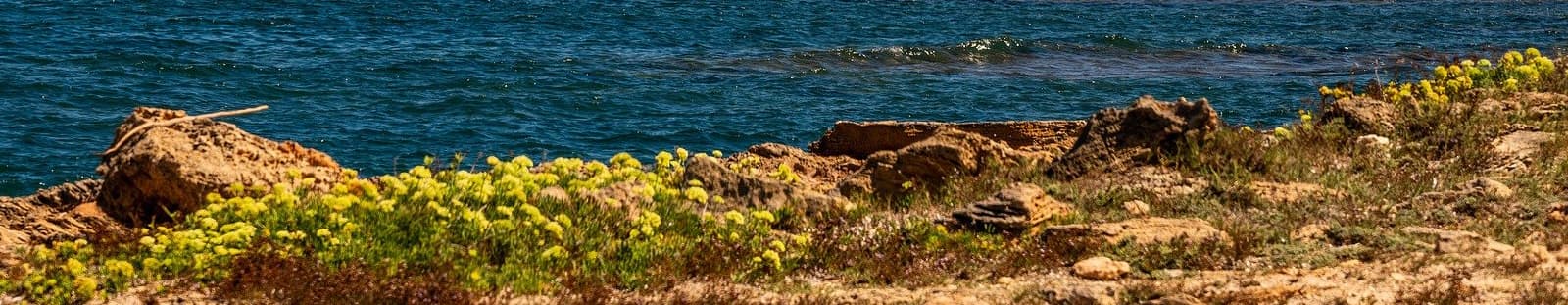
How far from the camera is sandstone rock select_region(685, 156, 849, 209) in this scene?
Answer: 8.81m

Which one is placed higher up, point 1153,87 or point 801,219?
point 801,219

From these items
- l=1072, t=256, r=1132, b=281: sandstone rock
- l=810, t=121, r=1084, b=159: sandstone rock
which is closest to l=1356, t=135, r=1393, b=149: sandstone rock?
l=810, t=121, r=1084, b=159: sandstone rock

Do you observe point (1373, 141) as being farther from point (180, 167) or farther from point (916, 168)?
point (180, 167)

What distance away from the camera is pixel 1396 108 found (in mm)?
11000

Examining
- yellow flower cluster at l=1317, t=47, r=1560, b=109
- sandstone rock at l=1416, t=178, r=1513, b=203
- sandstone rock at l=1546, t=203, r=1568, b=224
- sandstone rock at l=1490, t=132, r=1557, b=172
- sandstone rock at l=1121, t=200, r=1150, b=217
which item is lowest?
yellow flower cluster at l=1317, t=47, r=1560, b=109

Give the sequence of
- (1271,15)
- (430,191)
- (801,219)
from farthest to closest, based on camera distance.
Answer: (1271,15), (801,219), (430,191)

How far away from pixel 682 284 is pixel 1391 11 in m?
32.3

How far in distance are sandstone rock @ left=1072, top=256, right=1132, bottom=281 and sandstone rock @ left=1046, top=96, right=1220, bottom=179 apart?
7.06 ft

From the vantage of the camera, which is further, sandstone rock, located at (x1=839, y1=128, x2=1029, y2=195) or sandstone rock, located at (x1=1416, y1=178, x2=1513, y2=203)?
sandstone rock, located at (x1=839, y1=128, x2=1029, y2=195)

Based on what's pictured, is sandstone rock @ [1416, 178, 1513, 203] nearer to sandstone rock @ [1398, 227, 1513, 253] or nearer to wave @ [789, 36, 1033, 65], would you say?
sandstone rock @ [1398, 227, 1513, 253]

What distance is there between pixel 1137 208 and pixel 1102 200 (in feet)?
0.79

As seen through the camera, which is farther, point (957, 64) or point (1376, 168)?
point (957, 64)

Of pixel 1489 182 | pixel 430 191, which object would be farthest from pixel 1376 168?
pixel 430 191

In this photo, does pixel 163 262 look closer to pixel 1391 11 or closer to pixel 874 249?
pixel 874 249
